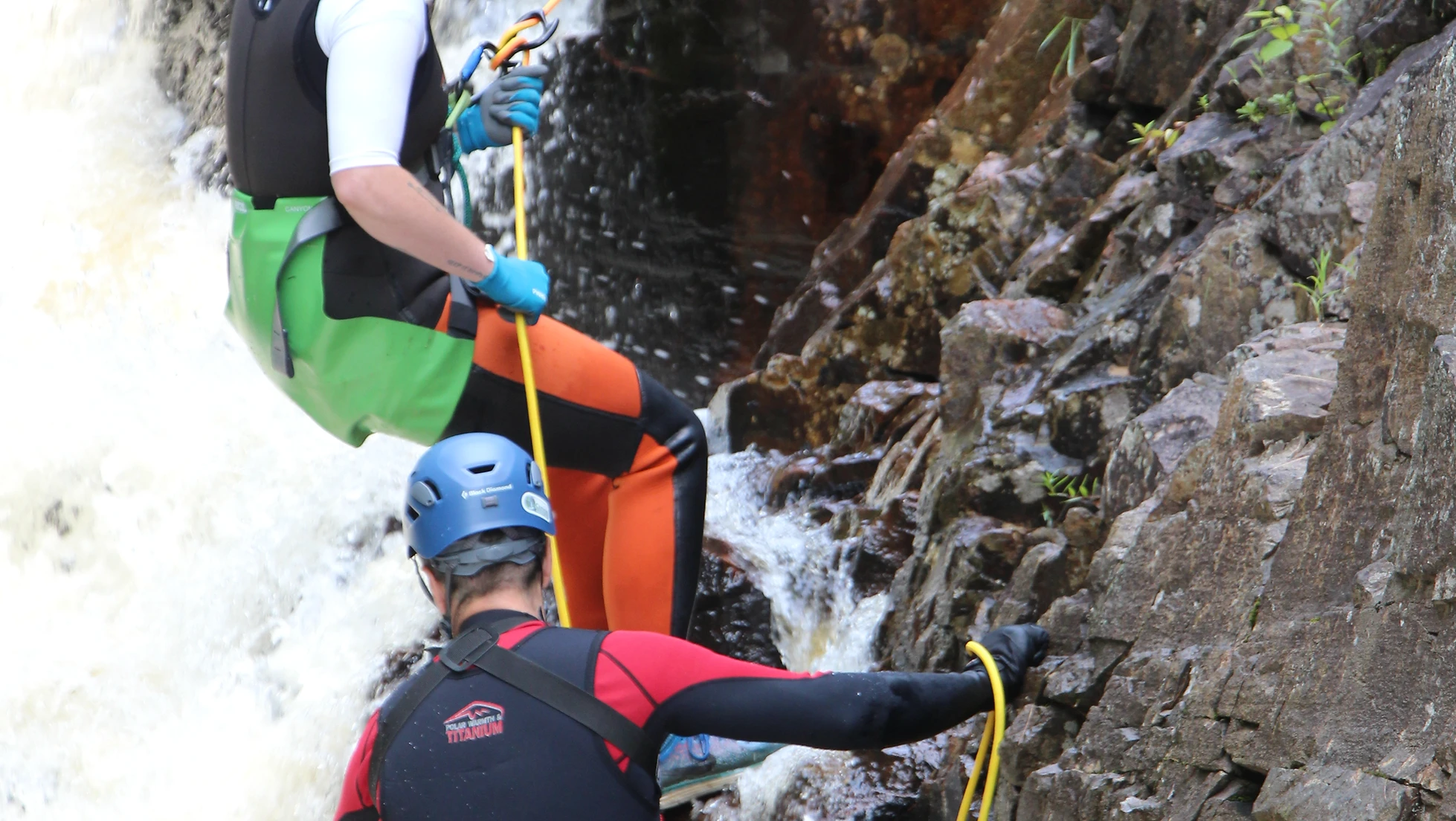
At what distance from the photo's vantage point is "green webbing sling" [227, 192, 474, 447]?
2.85 metres

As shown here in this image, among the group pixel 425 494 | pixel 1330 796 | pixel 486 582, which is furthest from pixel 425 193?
pixel 1330 796

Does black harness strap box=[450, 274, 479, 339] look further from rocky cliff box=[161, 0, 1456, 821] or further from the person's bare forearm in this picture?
rocky cliff box=[161, 0, 1456, 821]

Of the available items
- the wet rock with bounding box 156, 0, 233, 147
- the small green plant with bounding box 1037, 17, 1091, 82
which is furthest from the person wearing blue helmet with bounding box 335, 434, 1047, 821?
the wet rock with bounding box 156, 0, 233, 147

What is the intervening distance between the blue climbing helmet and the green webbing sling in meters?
0.51

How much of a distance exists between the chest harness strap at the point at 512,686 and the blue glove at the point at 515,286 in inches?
35.5

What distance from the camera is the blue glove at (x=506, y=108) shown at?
3.06 meters

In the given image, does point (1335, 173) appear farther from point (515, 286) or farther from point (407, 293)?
point (407, 293)

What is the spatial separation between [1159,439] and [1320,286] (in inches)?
23.8

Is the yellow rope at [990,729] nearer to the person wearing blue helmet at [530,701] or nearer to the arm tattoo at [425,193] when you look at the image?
the person wearing blue helmet at [530,701]

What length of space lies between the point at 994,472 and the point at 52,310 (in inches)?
258

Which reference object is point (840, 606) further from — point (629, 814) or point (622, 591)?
point (629, 814)

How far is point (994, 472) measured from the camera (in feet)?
13.3

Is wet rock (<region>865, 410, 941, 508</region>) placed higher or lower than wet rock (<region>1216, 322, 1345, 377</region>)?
lower

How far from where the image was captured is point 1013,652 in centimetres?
281
